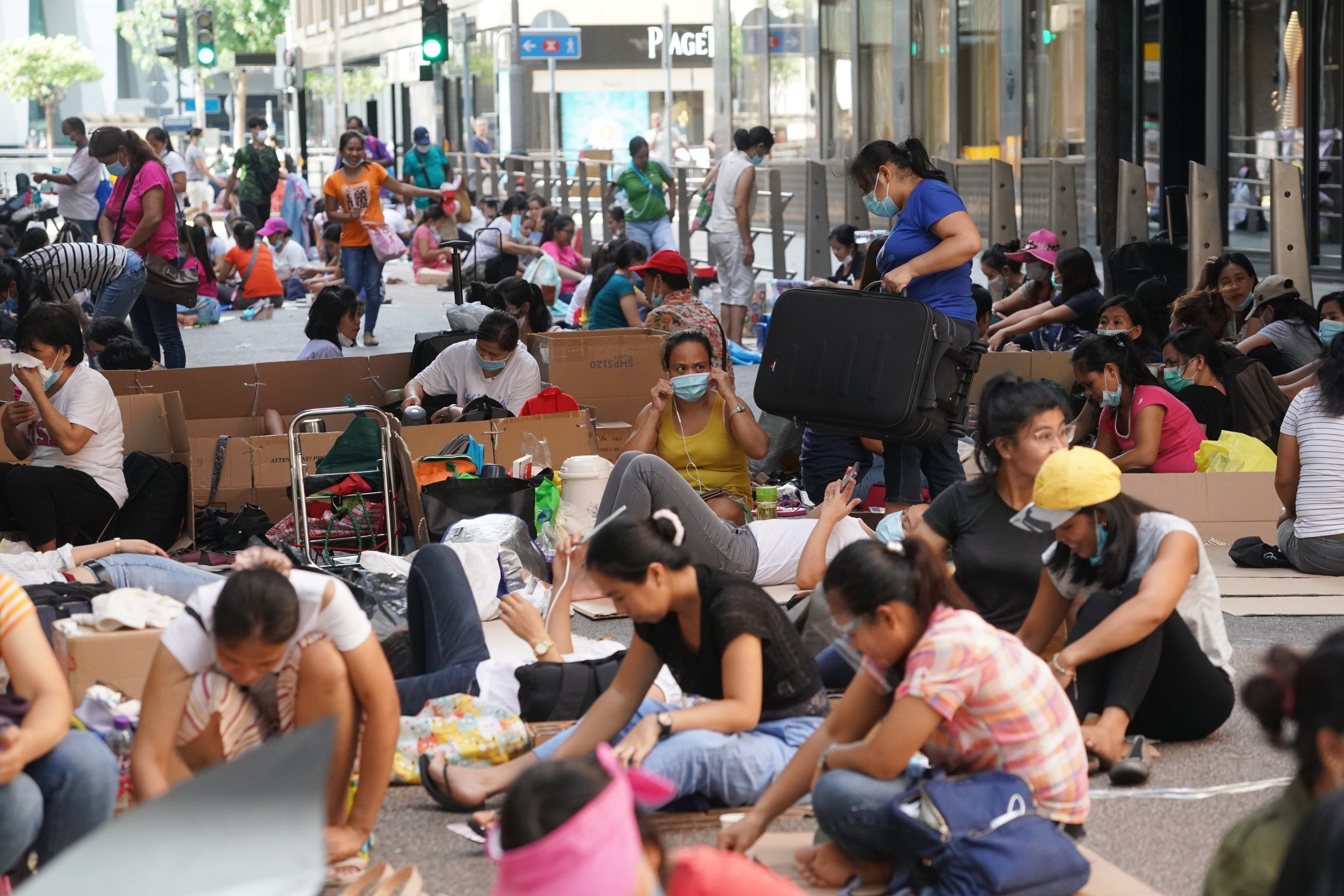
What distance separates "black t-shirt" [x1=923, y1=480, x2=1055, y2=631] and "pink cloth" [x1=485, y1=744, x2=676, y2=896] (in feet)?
8.92

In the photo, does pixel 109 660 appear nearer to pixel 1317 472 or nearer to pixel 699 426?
pixel 699 426

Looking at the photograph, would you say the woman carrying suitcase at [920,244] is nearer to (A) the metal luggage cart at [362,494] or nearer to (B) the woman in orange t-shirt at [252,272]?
(A) the metal luggage cart at [362,494]

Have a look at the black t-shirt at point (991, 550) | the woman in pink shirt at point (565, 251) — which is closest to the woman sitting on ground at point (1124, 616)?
the black t-shirt at point (991, 550)

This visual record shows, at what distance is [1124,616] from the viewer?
4094mm

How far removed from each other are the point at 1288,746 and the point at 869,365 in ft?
12.6

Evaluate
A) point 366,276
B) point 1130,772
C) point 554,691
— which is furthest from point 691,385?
point 366,276

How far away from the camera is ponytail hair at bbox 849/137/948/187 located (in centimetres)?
644

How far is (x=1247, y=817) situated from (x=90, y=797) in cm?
229

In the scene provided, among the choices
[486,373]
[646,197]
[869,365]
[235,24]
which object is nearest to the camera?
[869,365]

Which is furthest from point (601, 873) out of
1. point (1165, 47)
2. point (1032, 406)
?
point (1165, 47)

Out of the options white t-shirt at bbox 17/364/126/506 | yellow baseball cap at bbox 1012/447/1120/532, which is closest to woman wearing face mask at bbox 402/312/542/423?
white t-shirt at bbox 17/364/126/506

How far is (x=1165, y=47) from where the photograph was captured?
15.4 meters

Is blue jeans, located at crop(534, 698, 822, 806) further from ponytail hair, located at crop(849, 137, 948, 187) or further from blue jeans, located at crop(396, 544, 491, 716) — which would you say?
ponytail hair, located at crop(849, 137, 948, 187)

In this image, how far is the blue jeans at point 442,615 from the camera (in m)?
4.79
